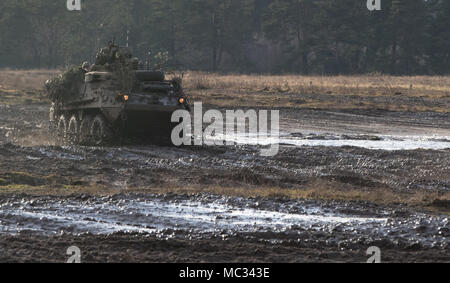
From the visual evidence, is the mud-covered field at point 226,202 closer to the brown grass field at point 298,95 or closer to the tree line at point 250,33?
the brown grass field at point 298,95

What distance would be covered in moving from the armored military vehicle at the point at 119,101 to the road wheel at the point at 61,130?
8 cm

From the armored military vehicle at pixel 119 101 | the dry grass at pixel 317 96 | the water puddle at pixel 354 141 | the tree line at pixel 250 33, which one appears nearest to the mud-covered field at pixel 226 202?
the water puddle at pixel 354 141

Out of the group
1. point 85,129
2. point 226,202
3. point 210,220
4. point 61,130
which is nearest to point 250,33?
point 61,130

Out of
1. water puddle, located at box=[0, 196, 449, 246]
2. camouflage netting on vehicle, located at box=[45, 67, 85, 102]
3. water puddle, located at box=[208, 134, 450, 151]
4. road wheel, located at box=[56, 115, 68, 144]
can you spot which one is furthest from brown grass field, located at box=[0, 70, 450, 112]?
water puddle, located at box=[0, 196, 449, 246]

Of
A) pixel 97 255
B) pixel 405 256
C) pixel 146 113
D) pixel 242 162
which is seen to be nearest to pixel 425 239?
pixel 405 256

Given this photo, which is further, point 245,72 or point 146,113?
point 245,72

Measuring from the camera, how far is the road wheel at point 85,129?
2020 cm

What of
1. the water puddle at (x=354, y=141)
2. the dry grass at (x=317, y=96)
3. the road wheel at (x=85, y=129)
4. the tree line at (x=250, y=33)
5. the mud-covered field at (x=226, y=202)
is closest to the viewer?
the mud-covered field at (x=226, y=202)

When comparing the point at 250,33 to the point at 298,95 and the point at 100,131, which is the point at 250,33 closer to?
the point at 298,95

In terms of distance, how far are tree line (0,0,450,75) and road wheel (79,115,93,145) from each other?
142 ft

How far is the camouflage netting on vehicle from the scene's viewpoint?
21375 mm
